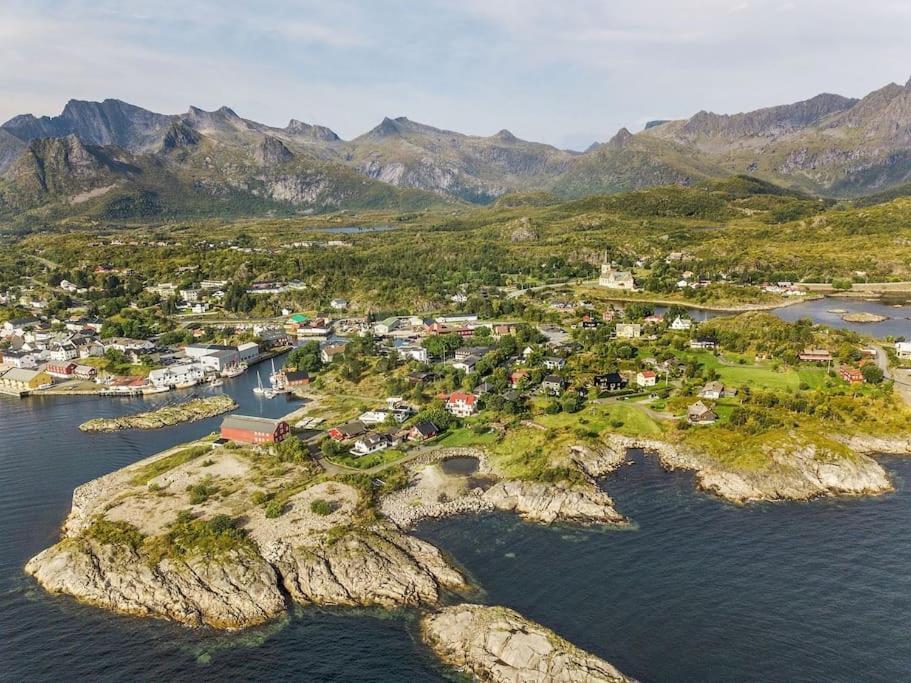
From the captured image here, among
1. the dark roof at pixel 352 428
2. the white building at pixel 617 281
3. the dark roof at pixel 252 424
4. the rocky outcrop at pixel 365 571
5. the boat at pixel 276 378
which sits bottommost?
the rocky outcrop at pixel 365 571

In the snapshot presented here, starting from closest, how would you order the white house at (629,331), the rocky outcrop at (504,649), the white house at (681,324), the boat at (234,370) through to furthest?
the rocky outcrop at (504,649) → the boat at (234,370) → the white house at (629,331) → the white house at (681,324)

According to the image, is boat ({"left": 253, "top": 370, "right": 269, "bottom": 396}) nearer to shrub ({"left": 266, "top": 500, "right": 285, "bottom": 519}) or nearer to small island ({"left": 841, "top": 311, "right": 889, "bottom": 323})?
shrub ({"left": 266, "top": 500, "right": 285, "bottom": 519})

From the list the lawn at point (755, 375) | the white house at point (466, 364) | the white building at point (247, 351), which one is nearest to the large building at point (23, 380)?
the white building at point (247, 351)

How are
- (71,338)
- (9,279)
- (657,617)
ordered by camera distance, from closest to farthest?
(657,617) → (71,338) → (9,279)

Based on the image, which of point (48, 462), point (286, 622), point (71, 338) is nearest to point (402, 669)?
point (286, 622)

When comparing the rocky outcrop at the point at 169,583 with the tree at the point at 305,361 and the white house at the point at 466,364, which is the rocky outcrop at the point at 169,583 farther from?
the tree at the point at 305,361

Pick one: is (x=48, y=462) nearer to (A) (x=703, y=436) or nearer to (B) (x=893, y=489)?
(A) (x=703, y=436)
